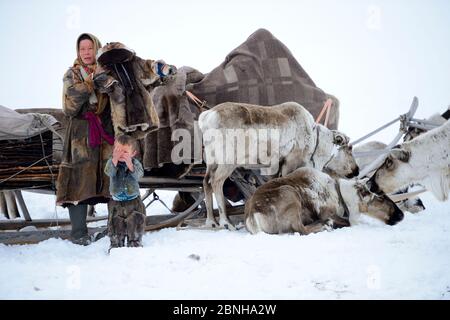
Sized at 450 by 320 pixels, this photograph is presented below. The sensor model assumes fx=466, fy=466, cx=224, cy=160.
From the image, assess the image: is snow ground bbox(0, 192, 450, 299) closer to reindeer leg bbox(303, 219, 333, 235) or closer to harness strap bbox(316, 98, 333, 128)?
reindeer leg bbox(303, 219, 333, 235)

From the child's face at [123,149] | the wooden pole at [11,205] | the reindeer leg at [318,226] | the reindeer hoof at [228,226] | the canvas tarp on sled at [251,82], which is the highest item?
the canvas tarp on sled at [251,82]

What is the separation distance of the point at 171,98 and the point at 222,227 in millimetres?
1658

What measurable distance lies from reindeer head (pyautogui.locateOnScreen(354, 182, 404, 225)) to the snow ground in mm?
523

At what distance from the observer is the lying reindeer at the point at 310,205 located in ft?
14.4

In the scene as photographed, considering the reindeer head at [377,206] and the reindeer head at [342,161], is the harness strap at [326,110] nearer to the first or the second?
the reindeer head at [342,161]

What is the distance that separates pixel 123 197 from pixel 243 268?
50.9 inches

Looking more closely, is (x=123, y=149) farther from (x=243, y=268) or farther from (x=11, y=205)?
(x=11, y=205)

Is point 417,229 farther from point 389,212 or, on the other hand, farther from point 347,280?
point 347,280

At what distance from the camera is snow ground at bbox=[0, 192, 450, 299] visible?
8.55 ft

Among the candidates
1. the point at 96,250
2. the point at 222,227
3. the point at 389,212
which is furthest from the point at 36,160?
the point at 389,212

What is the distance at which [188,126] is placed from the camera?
5.48m

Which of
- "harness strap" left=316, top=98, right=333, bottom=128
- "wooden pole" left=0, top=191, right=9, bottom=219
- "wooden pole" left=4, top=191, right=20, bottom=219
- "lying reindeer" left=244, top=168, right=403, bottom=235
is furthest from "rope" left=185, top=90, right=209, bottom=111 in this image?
"wooden pole" left=0, top=191, right=9, bottom=219

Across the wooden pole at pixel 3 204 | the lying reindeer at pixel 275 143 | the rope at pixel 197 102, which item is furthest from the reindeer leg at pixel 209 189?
the wooden pole at pixel 3 204

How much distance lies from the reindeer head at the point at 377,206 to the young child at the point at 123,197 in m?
2.50
